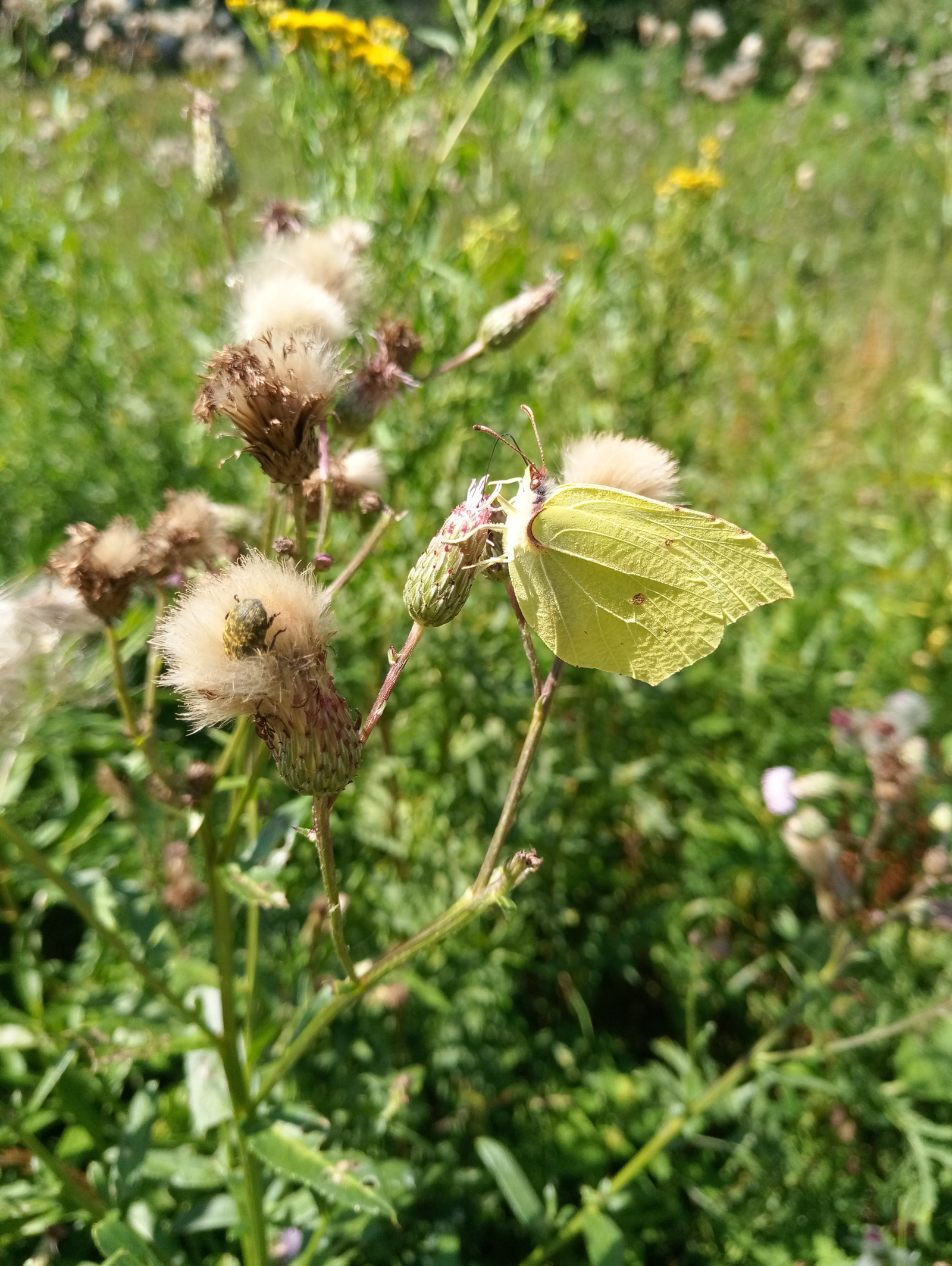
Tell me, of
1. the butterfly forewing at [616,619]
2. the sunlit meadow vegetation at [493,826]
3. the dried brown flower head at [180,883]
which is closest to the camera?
the butterfly forewing at [616,619]

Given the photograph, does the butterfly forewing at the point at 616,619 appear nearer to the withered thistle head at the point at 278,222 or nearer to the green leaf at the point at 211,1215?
the withered thistle head at the point at 278,222

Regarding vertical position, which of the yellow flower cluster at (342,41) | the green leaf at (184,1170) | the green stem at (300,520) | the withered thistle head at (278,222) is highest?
the yellow flower cluster at (342,41)

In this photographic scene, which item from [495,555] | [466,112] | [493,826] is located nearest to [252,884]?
[495,555]

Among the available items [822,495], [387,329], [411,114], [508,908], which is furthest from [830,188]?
[508,908]

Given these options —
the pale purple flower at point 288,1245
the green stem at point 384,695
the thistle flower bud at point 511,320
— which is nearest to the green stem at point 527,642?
the green stem at point 384,695

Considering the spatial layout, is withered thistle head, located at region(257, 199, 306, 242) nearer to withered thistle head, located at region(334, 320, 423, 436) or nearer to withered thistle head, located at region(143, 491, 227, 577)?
withered thistle head, located at region(334, 320, 423, 436)

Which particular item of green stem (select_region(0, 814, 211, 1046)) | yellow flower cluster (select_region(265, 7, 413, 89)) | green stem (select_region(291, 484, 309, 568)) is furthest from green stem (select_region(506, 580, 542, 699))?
yellow flower cluster (select_region(265, 7, 413, 89))

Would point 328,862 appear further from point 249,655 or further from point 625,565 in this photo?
point 625,565
